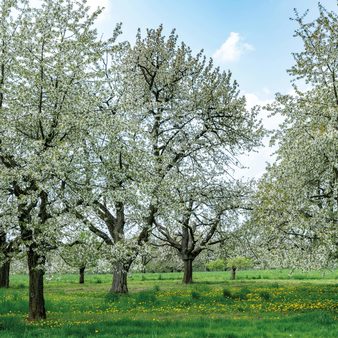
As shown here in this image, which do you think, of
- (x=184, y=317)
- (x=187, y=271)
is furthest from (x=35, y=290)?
(x=187, y=271)

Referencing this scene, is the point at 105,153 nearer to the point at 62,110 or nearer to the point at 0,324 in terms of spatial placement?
the point at 62,110

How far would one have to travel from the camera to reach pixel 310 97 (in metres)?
20.8

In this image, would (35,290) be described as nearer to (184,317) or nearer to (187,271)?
(184,317)

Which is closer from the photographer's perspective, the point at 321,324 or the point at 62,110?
the point at 321,324

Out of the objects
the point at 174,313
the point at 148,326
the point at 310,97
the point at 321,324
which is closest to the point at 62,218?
the point at 148,326

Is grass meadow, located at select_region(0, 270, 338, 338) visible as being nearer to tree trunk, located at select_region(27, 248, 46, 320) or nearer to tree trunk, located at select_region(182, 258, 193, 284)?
tree trunk, located at select_region(27, 248, 46, 320)

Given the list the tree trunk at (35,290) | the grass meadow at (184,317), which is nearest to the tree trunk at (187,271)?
the grass meadow at (184,317)

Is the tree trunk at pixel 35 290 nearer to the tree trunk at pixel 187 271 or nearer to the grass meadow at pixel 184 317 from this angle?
the grass meadow at pixel 184 317

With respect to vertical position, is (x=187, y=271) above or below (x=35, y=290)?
below

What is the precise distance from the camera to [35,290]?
58.0 ft

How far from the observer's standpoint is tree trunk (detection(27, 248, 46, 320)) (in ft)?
57.2

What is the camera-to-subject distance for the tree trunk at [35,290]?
17.4 meters

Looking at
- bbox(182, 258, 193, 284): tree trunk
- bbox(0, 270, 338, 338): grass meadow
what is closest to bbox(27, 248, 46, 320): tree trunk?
bbox(0, 270, 338, 338): grass meadow

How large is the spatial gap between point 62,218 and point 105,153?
3.40 metres
